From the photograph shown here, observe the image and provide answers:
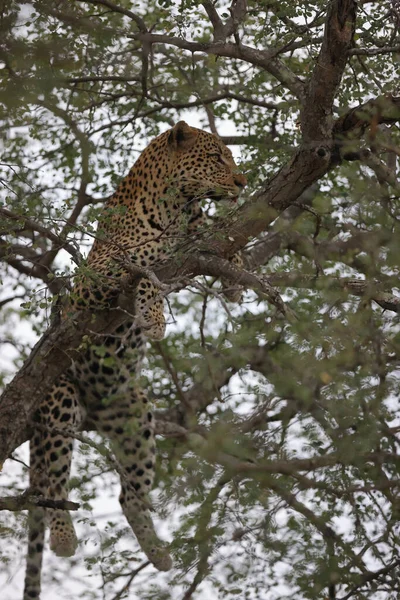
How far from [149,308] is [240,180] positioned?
5.76 feet

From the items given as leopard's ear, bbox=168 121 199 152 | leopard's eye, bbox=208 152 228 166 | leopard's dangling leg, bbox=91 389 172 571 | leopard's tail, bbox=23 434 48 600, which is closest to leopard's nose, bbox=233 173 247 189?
leopard's eye, bbox=208 152 228 166

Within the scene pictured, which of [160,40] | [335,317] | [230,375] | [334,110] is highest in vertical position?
[160,40]

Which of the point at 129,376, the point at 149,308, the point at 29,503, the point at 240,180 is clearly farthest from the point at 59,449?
the point at 240,180

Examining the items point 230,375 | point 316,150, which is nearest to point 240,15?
point 316,150

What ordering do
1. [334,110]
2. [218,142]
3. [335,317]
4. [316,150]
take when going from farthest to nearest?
[218,142], [334,110], [316,150], [335,317]

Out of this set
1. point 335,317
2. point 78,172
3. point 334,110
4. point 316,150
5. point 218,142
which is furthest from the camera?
point 78,172

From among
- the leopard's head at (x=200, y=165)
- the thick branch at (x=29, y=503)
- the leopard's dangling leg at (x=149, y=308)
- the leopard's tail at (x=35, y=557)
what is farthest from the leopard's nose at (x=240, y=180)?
the thick branch at (x=29, y=503)

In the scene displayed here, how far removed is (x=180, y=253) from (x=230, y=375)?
149 cm

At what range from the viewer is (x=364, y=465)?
6879 millimetres

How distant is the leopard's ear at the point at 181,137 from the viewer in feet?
35.1

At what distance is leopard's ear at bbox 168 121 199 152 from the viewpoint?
10.7 metres

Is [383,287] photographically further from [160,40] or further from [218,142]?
[218,142]

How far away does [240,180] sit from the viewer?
10.2 m

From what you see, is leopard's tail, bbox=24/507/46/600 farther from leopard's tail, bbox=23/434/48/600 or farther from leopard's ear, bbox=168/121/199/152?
leopard's ear, bbox=168/121/199/152
